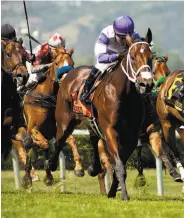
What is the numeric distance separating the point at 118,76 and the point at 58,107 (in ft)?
7.65

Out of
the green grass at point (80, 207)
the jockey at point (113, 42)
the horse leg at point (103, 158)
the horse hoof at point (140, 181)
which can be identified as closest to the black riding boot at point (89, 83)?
the jockey at point (113, 42)

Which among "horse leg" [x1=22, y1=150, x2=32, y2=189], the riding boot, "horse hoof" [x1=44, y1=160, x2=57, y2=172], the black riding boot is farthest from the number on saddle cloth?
the black riding boot

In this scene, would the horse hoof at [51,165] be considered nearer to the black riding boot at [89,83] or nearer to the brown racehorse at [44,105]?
the brown racehorse at [44,105]

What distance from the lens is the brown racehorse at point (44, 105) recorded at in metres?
12.3

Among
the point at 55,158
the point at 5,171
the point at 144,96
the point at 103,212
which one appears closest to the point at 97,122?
the point at 144,96

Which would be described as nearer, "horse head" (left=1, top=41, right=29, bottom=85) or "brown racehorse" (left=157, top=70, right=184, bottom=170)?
"horse head" (left=1, top=41, right=29, bottom=85)

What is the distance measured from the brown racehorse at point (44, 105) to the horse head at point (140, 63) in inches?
123

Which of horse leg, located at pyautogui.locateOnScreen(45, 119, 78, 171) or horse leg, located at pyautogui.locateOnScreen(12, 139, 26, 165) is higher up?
horse leg, located at pyautogui.locateOnScreen(45, 119, 78, 171)

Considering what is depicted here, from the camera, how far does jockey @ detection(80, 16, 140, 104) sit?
31.9 feet

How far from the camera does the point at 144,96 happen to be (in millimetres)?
9852

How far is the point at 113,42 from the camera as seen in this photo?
32.8 ft

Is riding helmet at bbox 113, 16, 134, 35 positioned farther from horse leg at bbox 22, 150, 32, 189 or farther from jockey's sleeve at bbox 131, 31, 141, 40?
horse leg at bbox 22, 150, 32, 189

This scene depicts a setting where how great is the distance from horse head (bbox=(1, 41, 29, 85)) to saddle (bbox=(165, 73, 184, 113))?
2050 millimetres

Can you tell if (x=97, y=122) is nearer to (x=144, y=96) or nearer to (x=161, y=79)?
(x=144, y=96)
